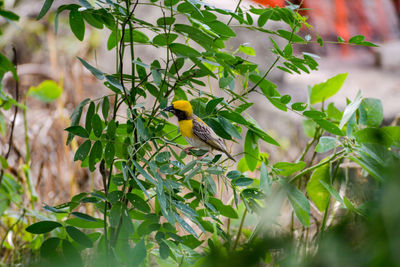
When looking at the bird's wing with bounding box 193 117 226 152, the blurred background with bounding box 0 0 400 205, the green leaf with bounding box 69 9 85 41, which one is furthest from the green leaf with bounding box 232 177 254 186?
the blurred background with bounding box 0 0 400 205

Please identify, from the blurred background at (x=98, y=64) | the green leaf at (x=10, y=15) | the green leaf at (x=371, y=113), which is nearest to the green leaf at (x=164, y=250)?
the green leaf at (x=10, y=15)

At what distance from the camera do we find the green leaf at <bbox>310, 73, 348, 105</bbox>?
3.73 feet

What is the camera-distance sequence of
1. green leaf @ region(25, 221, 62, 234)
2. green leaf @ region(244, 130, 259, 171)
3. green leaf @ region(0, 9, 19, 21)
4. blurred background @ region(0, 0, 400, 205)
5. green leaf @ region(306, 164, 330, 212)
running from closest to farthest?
green leaf @ region(0, 9, 19, 21) < green leaf @ region(25, 221, 62, 234) < green leaf @ region(244, 130, 259, 171) < green leaf @ region(306, 164, 330, 212) < blurred background @ region(0, 0, 400, 205)

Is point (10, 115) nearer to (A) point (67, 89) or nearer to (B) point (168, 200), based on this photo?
(A) point (67, 89)

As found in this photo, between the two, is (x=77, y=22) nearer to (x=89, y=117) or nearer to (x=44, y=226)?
(x=89, y=117)

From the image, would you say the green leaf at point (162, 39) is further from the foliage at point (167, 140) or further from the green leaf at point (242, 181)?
the green leaf at point (242, 181)

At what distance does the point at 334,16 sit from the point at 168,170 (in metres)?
3.46

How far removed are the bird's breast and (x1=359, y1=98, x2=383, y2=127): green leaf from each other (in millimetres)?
373

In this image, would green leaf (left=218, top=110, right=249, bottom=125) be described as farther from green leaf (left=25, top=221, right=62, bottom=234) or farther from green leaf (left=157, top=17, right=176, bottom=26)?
green leaf (left=25, top=221, right=62, bottom=234)

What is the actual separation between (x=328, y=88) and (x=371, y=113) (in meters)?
0.12

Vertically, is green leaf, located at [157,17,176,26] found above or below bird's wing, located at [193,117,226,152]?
above

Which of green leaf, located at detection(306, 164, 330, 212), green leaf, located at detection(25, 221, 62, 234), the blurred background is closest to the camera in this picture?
green leaf, located at detection(25, 221, 62, 234)

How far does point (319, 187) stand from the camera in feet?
3.46

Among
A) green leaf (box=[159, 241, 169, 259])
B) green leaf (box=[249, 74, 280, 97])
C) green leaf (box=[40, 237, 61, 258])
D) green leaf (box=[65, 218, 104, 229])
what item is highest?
green leaf (box=[249, 74, 280, 97])
